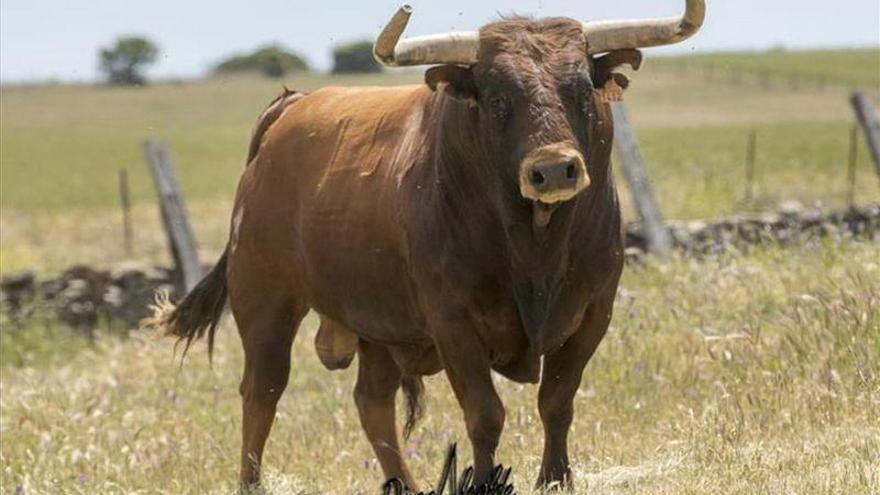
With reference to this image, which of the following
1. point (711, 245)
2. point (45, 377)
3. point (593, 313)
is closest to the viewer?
point (593, 313)

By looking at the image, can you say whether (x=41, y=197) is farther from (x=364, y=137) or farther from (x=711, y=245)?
(x=364, y=137)

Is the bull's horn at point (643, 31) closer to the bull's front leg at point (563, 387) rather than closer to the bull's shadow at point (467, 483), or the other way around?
the bull's front leg at point (563, 387)

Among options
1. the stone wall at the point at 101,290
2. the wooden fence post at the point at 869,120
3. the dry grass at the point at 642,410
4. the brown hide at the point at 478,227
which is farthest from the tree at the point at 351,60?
the wooden fence post at the point at 869,120

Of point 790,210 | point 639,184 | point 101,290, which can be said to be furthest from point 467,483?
point 101,290

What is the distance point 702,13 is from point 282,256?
2804 millimetres

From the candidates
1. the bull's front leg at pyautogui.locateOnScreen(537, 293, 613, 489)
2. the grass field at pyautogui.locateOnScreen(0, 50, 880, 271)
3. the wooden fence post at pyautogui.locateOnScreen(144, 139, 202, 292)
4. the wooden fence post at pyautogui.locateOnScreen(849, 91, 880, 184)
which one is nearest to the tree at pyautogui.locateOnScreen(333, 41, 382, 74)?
the grass field at pyautogui.locateOnScreen(0, 50, 880, 271)

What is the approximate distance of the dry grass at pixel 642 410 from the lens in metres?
7.54

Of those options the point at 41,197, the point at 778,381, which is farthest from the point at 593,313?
the point at 41,197

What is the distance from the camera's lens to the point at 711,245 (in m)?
12.3

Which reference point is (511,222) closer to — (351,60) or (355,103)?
→ (355,103)

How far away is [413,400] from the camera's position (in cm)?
939

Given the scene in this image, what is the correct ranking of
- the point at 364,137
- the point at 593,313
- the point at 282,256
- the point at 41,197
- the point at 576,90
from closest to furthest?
the point at 576,90
the point at 593,313
the point at 364,137
the point at 282,256
the point at 41,197

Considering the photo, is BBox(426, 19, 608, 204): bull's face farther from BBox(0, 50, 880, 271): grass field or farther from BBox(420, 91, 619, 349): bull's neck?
BBox(0, 50, 880, 271): grass field

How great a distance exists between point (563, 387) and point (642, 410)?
2073 mm
